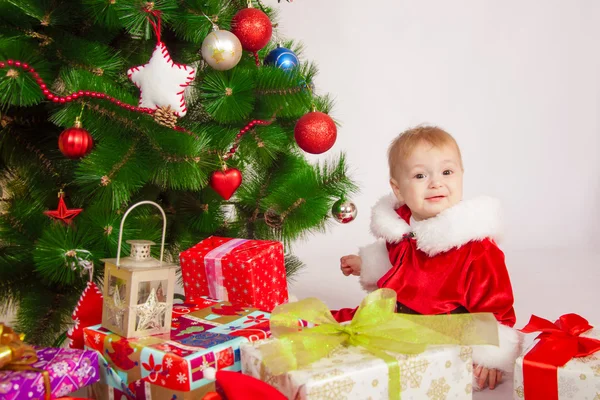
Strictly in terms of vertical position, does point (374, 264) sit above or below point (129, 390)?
above

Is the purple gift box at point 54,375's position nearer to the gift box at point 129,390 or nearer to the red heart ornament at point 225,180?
the gift box at point 129,390

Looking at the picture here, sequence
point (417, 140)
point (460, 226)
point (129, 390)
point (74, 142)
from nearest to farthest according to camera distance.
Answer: point (129, 390) → point (74, 142) → point (460, 226) → point (417, 140)

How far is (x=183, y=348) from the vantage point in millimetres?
977

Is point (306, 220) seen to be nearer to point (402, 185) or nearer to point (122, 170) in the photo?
point (402, 185)

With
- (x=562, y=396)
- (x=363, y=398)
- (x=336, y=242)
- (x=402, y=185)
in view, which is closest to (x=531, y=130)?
(x=336, y=242)

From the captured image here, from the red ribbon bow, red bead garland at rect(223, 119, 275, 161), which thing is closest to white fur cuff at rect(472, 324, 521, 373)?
the red ribbon bow

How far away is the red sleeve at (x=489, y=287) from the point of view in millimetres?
1259

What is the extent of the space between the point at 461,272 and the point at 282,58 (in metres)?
0.64

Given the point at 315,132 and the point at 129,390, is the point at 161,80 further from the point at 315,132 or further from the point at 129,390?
the point at 129,390

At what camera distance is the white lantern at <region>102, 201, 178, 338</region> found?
102 centimetres

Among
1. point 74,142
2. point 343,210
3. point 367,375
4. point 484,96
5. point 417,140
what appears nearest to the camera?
point 367,375

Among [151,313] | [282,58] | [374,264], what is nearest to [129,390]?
[151,313]

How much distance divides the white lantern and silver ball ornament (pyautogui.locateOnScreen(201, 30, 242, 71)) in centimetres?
38

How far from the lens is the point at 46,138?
1.44 meters
